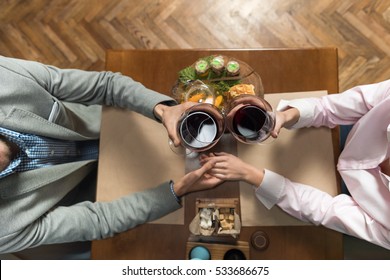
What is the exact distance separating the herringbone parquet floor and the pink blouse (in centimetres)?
79

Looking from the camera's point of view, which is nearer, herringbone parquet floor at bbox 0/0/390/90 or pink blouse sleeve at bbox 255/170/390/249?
pink blouse sleeve at bbox 255/170/390/249

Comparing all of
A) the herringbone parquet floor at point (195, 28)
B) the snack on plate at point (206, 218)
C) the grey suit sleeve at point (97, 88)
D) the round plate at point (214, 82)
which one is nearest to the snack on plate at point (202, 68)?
the round plate at point (214, 82)

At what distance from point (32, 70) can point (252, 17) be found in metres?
1.13

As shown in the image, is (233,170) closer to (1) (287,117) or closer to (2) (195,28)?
(1) (287,117)

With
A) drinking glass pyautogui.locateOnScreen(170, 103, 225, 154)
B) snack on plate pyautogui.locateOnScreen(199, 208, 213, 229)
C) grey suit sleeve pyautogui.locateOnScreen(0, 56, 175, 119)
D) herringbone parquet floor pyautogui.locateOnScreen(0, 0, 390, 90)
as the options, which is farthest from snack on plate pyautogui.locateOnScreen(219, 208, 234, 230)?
herringbone parquet floor pyautogui.locateOnScreen(0, 0, 390, 90)

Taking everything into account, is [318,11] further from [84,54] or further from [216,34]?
[84,54]

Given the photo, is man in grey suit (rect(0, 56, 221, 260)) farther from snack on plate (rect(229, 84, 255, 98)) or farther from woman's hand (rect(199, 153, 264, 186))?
snack on plate (rect(229, 84, 255, 98))

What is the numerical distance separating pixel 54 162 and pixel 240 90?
54cm

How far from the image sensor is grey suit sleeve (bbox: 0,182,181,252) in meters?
Answer: 0.86

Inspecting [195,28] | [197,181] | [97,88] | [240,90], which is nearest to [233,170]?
[197,181]

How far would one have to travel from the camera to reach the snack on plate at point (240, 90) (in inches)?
31.9

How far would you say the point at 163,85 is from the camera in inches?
38.1

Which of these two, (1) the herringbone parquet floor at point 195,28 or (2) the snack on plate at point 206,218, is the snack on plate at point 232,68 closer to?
(2) the snack on plate at point 206,218

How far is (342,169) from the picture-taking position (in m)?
0.88
